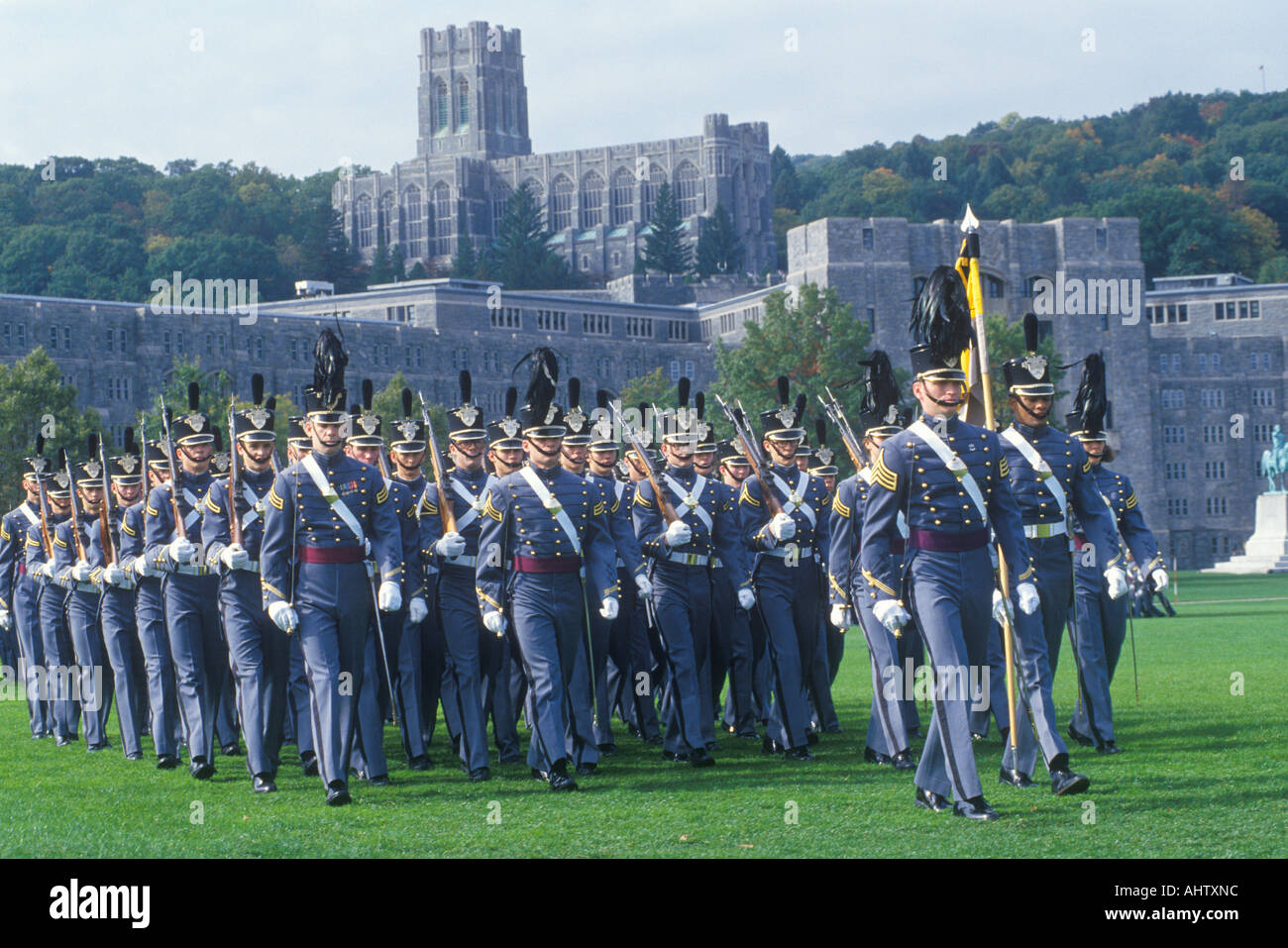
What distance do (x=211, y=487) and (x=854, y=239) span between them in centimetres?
9832

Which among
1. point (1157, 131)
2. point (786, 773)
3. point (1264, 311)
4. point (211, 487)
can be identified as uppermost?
point (1157, 131)

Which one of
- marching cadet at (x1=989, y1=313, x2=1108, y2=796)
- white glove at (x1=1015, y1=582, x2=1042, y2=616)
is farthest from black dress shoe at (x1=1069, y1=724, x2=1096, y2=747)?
white glove at (x1=1015, y1=582, x2=1042, y2=616)

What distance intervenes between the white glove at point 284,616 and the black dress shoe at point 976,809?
4495 millimetres

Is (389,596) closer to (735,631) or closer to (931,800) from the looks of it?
(931,800)

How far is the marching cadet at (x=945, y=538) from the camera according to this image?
38.4 ft

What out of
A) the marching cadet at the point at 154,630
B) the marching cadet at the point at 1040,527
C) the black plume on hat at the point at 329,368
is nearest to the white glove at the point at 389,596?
the black plume on hat at the point at 329,368

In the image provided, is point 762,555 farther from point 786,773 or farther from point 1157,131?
point 1157,131

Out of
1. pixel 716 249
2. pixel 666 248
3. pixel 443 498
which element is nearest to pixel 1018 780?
pixel 443 498

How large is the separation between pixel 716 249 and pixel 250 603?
544ft

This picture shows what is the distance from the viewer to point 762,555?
15.9 metres

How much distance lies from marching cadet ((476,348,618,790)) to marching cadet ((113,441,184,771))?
10.9ft

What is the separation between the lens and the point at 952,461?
39.3 feet

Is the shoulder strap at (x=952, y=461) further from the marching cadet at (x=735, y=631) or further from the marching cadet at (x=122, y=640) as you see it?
the marching cadet at (x=122, y=640)

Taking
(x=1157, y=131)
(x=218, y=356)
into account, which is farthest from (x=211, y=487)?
→ (x=1157, y=131)
